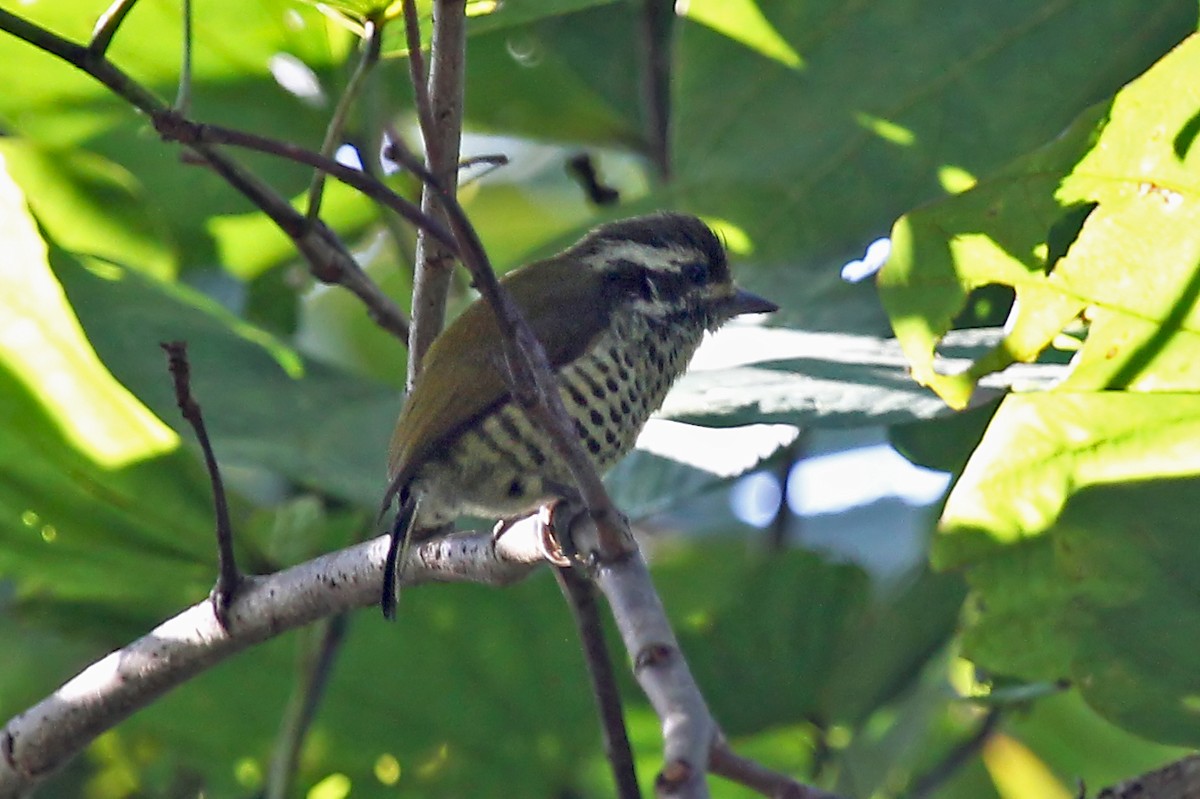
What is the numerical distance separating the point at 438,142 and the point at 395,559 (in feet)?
2.48

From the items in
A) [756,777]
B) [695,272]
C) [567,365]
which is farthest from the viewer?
[695,272]

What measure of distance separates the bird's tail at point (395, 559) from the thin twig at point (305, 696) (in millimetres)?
414

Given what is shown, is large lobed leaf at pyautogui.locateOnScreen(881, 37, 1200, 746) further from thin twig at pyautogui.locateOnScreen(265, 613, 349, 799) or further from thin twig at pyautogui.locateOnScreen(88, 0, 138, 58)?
thin twig at pyautogui.locateOnScreen(265, 613, 349, 799)

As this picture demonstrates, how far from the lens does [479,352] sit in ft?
9.38

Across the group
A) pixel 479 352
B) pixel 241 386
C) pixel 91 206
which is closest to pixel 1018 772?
pixel 479 352

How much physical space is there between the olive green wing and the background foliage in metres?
0.23

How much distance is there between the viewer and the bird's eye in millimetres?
3197

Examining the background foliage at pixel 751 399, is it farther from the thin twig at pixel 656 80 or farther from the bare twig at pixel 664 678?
the bare twig at pixel 664 678

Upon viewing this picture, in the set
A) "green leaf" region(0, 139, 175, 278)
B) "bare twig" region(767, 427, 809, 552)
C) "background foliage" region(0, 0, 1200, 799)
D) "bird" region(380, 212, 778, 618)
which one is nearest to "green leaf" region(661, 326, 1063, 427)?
"background foliage" region(0, 0, 1200, 799)

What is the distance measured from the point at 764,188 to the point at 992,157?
461 millimetres

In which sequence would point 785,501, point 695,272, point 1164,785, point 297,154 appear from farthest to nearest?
point 785,501, point 695,272, point 1164,785, point 297,154

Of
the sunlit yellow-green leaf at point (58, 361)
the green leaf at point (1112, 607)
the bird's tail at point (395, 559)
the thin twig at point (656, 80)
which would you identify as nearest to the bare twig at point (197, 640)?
the bird's tail at point (395, 559)

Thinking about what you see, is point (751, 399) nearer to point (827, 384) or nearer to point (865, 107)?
point (827, 384)

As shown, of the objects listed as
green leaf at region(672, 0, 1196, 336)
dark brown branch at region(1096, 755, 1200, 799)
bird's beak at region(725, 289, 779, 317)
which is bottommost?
bird's beak at region(725, 289, 779, 317)
